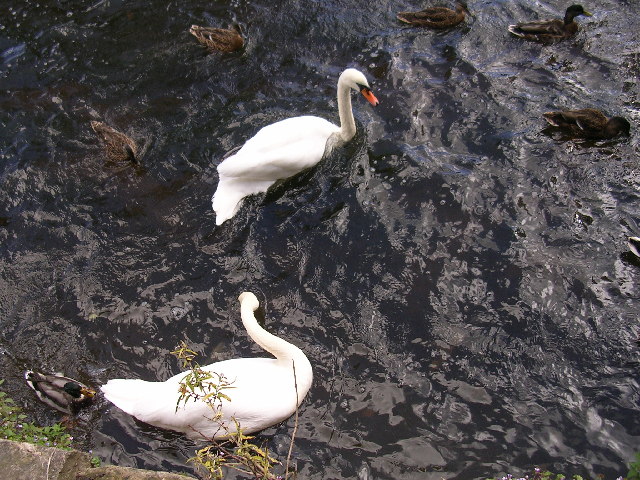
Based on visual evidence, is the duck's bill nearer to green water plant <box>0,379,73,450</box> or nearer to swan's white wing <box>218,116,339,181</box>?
green water plant <box>0,379,73,450</box>

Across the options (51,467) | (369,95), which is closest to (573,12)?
(369,95)

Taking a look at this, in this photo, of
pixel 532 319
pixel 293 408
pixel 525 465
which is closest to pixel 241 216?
pixel 293 408

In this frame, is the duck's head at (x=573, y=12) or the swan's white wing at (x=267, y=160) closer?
the swan's white wing at (x=267, y=160)

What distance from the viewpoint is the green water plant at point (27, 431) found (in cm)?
507

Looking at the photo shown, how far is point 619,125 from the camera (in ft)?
24.9

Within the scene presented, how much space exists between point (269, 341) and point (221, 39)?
16.9 feet

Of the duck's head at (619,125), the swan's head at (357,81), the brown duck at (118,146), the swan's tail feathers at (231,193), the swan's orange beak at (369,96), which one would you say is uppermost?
the swan's head at (357,81)

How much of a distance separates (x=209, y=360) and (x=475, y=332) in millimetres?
2435

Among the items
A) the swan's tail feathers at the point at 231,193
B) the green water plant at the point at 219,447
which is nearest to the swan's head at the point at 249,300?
the green water plant at the point at 219,447

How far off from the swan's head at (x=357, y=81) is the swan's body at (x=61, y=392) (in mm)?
4456

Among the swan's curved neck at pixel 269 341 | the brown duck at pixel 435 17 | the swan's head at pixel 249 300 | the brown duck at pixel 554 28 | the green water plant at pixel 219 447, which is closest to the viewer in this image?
the green water plant at pixel 219 447

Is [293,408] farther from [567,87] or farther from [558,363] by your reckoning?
[567,87]

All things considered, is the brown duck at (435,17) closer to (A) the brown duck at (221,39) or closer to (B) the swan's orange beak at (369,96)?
(B) the swan's orange beak at (369,96)

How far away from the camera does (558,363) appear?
226 inches
